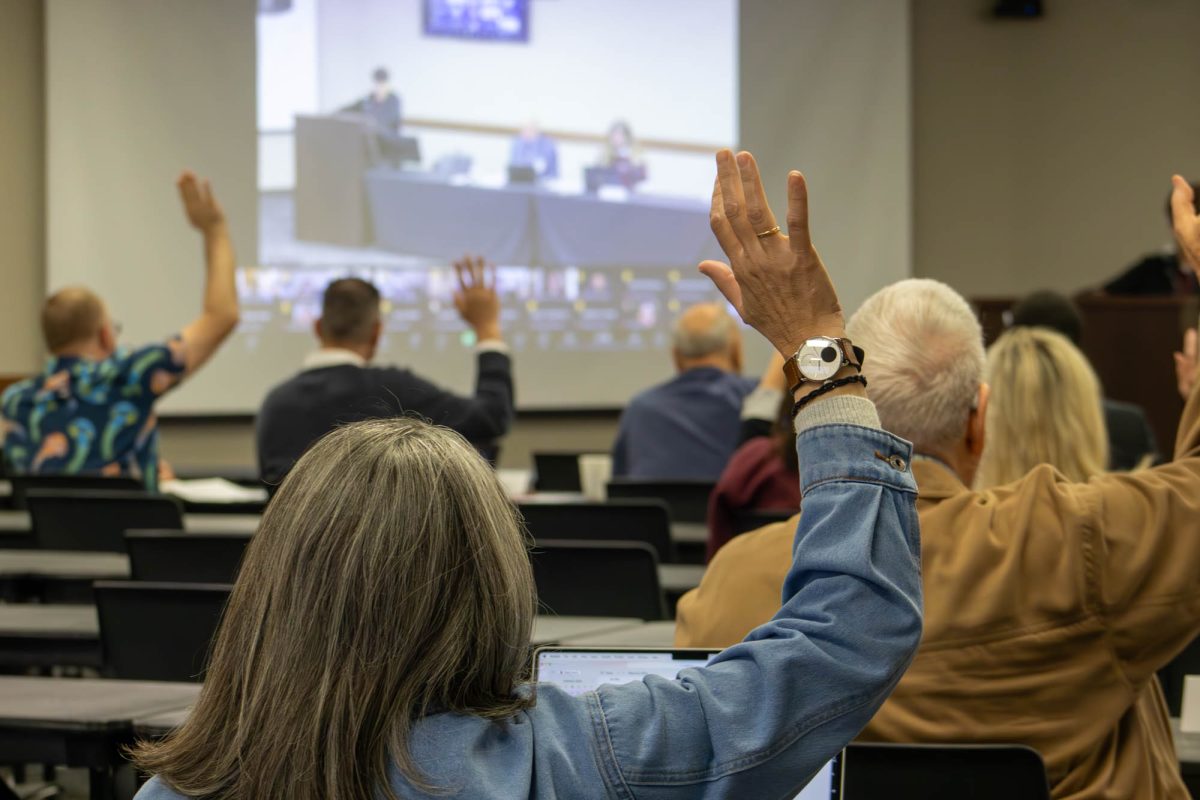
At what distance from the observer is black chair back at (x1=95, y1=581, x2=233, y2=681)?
101 inches

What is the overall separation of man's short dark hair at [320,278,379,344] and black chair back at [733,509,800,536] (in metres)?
1.48

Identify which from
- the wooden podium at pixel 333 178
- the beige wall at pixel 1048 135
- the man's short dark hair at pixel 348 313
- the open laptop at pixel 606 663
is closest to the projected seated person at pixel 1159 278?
the beige wall at pixel 1048 135

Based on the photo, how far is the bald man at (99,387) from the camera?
4656 millimetres

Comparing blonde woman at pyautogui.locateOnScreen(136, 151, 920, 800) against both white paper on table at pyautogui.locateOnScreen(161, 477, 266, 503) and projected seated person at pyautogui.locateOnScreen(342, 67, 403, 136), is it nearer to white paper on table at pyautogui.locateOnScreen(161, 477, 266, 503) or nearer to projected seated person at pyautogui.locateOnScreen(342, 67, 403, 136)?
white paper on table at pyautogui.locateOnScreen(161, 477, 266, 503)

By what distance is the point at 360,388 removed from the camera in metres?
4.32

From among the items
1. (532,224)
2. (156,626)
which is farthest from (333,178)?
(156,626)

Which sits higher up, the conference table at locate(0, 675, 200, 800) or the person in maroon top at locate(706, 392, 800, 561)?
the person in maroon top at locate(706, 392, 800, 561)

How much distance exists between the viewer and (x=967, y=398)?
197 centimetres

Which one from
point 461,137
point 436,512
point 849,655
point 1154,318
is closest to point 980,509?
point 849,655

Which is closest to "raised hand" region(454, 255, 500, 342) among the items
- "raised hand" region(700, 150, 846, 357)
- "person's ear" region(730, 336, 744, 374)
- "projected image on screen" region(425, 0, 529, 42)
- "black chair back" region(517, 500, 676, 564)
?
"black chair back" region(517, 500, 676, 564)

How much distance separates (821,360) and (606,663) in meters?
0.56

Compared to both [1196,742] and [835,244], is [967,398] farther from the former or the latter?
[835,244]

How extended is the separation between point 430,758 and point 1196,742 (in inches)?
55.1

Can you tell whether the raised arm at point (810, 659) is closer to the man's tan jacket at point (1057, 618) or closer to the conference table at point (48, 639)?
the man's tan jacket at point (1057, 618)
